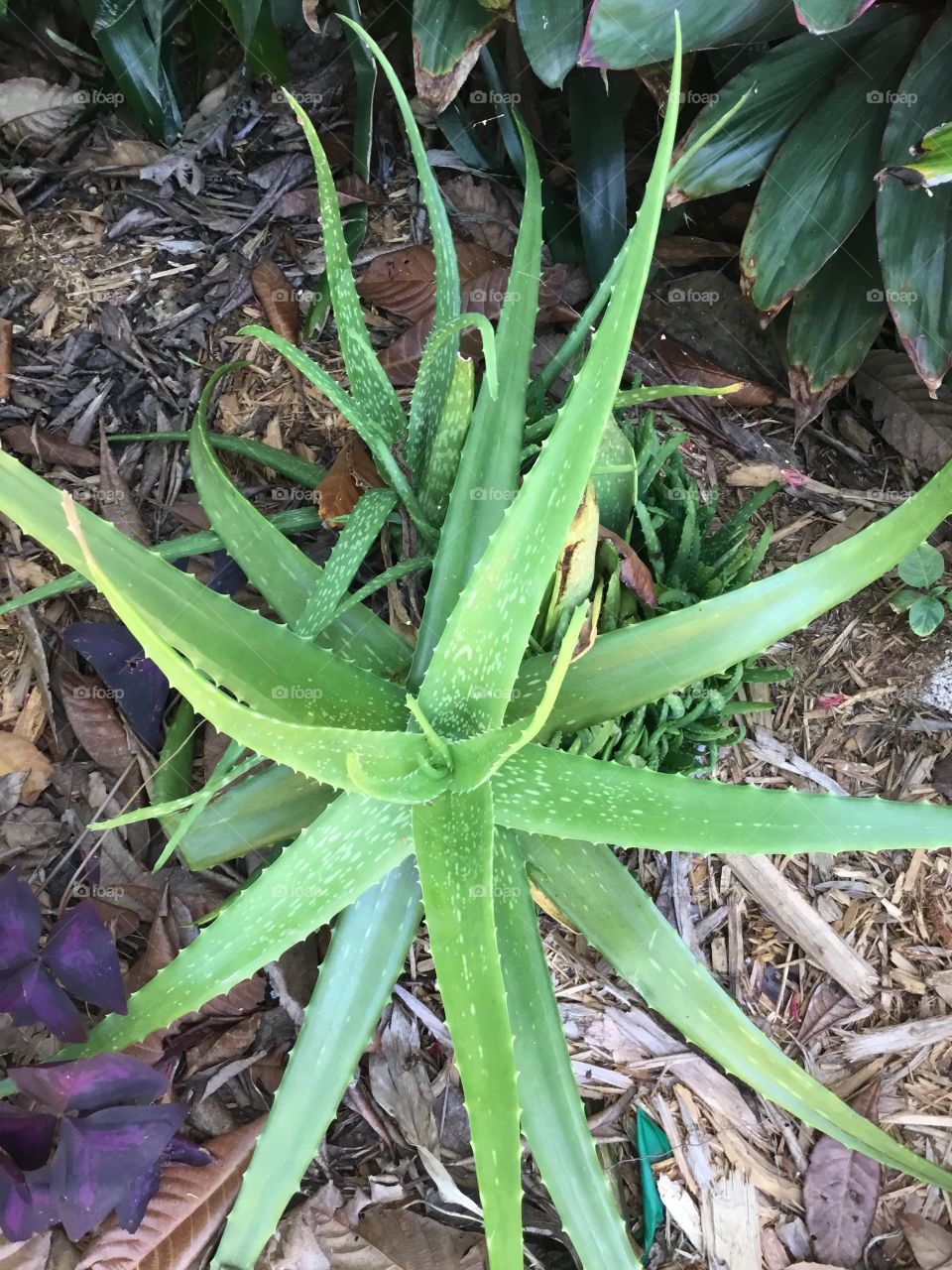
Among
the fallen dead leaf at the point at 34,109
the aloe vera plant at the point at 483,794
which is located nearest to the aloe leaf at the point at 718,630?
the aloe vera plant at the point at 483,794

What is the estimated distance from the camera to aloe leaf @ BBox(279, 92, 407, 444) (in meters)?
0.98

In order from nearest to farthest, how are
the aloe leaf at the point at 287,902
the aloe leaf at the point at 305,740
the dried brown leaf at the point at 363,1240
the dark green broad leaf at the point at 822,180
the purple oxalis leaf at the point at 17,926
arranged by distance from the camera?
the aloe leaf at the point at 305,740 < the aloe leaf at the point at 287,902 < the purple oxalis leaf at the point at 17,926 < the dried brown leaf at the point at 363,1240 < the dark green broad leaf at the point at 822,180

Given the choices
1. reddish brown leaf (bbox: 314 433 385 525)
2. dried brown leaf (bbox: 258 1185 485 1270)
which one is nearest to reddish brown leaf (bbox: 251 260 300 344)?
reddish brown leaf (bbox: 314 433 385 525)

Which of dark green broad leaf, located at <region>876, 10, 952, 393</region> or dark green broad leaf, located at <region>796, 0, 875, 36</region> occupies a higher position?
dark green broad leaf, located at <region>796, 0, 875, 36</region>

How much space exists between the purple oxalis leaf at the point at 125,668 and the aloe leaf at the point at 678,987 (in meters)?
0.55

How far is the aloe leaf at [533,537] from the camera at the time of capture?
2.23 feet

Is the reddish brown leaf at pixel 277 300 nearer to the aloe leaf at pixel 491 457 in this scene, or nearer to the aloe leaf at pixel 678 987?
the aloe leaf at pixel 491 457

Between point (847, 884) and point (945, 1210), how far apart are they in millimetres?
409

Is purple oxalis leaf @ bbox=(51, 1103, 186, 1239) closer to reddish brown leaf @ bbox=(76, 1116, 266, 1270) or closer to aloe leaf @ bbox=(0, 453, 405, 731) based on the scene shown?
reddish brown leaf @ bbox=(76, 1116, 266, 1270)

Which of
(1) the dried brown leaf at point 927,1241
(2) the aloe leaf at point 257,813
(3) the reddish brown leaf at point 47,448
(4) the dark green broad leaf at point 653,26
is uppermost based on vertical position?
(4) the dark green broad leaf at point 653,26

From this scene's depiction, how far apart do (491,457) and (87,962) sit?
0.69 m

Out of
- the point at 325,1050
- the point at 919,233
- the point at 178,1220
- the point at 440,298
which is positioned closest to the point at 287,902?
the point at 325,1050

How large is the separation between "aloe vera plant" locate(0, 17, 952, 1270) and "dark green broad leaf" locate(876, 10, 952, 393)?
0.39 metres

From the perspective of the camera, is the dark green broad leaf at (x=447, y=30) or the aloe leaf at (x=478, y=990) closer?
the aloe leaf at (x=478, y=990)
